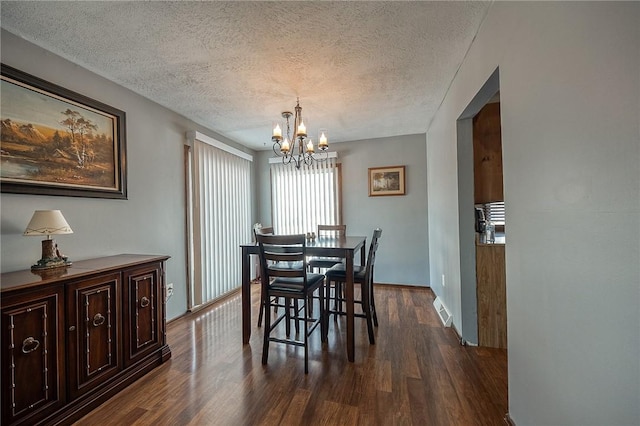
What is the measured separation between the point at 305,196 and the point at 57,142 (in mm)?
3255

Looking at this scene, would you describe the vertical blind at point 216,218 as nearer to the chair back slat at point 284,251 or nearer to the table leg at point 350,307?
the chair back slat at point 284,251

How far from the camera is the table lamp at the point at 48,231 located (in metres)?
1.66

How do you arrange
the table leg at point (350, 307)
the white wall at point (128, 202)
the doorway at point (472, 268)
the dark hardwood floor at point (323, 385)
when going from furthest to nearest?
the doorway at point (472, 268) → the table leg at point (350, 307) → the white wall at point (128, 202) → the dark hardwood floor at point (323, 385)

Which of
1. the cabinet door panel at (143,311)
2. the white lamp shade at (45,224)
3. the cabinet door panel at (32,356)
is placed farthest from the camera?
the cabinet door panel at (143,311)

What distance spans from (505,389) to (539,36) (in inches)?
81.3

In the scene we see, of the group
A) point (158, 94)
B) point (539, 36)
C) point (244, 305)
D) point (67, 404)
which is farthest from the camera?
point (158, 94)

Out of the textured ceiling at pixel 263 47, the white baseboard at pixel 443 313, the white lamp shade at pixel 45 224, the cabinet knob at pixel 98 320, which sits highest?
the textured ceiling at pixel 263 47

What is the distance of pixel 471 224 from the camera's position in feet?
7.56

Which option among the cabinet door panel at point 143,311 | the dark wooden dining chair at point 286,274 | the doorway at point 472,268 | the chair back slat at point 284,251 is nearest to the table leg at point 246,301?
the dark wooden dining chair at point 286,274

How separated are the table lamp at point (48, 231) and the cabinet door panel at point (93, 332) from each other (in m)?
0.35

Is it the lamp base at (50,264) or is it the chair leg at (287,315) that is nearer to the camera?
the lamp base at (50,264)

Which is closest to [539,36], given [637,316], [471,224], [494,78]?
[494,78]

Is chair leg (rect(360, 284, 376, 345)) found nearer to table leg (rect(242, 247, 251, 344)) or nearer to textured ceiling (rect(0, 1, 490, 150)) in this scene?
table leg (rect(242, 247, 251, 344))

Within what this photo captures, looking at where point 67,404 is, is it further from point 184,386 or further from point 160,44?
point 160,44
